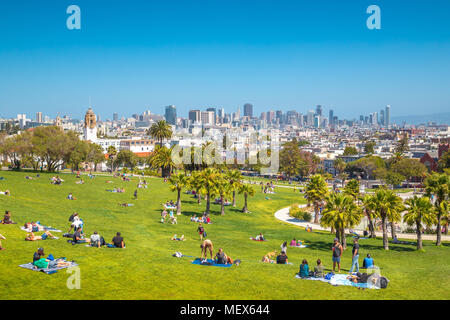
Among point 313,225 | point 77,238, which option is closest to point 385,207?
point 313,225

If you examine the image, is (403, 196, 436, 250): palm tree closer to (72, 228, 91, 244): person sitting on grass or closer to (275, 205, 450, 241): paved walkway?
(275, 205, 450, 241): paved walkway

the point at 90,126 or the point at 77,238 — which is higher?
the point at 90,126

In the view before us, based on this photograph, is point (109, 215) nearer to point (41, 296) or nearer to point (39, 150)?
point (41, 296)

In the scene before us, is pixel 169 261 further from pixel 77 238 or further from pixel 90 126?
pixel 90 126

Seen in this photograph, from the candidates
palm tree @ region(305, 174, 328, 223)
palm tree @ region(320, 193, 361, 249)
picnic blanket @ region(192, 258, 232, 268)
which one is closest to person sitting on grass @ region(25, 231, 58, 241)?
picnic blanket @ region(192, 258, 232, 268)

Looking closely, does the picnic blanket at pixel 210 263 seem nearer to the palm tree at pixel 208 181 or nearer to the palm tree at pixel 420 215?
the palm tree at pixel 420 215
